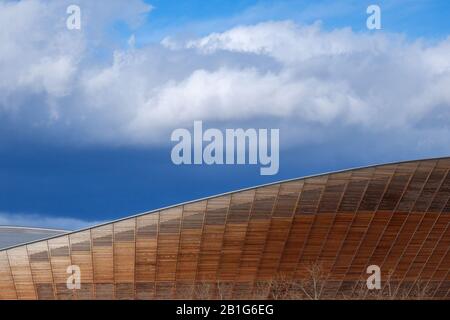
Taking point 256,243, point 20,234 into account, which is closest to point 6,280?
point 256,243

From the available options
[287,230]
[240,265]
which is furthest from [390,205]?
[240,265]

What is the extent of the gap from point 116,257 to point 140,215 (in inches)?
104

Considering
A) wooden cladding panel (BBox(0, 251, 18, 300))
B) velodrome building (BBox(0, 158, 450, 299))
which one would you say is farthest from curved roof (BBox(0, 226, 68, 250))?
velodrome building (BBox(0, 158, 450, 299))

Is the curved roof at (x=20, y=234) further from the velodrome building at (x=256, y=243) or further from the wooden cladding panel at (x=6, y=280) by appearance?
the velodrome building at (x=256, y=243)

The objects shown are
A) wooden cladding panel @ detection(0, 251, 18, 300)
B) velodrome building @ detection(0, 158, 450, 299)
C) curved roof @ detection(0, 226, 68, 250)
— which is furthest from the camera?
curved roof @ detection(0, 226, 68, 250)

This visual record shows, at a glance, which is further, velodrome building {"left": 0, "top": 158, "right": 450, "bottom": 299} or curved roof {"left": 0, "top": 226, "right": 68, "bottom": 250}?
curved roof {"left": 0, "top": 226, "right": 68, "bottom": 250}

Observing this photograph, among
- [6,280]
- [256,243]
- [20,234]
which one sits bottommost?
[6,280]

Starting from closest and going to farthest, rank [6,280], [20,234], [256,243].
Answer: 1. [6,280]
2. [256,243]
3. [20,234]

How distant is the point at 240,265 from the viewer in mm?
43375

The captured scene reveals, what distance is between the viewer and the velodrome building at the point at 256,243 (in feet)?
139

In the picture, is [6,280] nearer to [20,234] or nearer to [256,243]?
[256,243]

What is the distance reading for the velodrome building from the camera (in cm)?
4225

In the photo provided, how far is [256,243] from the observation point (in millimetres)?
43094

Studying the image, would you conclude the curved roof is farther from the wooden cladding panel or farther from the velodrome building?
the velodrome building
